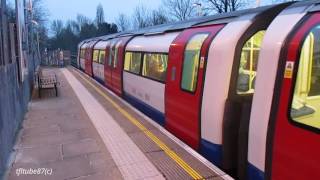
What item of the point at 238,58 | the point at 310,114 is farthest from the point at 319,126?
the point at 238,58

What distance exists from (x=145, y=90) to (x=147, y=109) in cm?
48

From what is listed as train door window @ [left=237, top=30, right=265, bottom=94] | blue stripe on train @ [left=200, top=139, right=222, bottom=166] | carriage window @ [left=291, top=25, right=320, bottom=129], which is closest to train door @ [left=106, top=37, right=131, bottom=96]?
train door window @ [left=237, top=30, right=265, bottom=94]

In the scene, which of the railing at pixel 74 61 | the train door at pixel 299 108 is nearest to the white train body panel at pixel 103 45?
the train door at pixel 299 108

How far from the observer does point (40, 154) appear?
601cm

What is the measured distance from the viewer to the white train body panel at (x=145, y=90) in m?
8.05

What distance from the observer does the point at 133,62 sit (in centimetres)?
1081

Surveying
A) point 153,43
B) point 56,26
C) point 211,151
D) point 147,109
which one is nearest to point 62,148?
point 211,151

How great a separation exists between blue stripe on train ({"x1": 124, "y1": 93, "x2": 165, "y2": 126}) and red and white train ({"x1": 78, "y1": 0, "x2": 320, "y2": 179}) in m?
0.06

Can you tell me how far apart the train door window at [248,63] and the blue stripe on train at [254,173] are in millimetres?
1312

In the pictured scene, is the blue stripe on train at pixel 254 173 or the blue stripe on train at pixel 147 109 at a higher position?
the blue stripe on train at pixel 254 173

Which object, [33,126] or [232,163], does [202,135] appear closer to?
[232,163]

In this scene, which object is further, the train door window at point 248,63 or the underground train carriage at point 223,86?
the train door window at point 248,63

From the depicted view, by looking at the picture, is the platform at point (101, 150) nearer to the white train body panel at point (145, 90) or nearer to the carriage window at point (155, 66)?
the white train body panel at point (145, 90)

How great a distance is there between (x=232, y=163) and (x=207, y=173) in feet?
1.63
